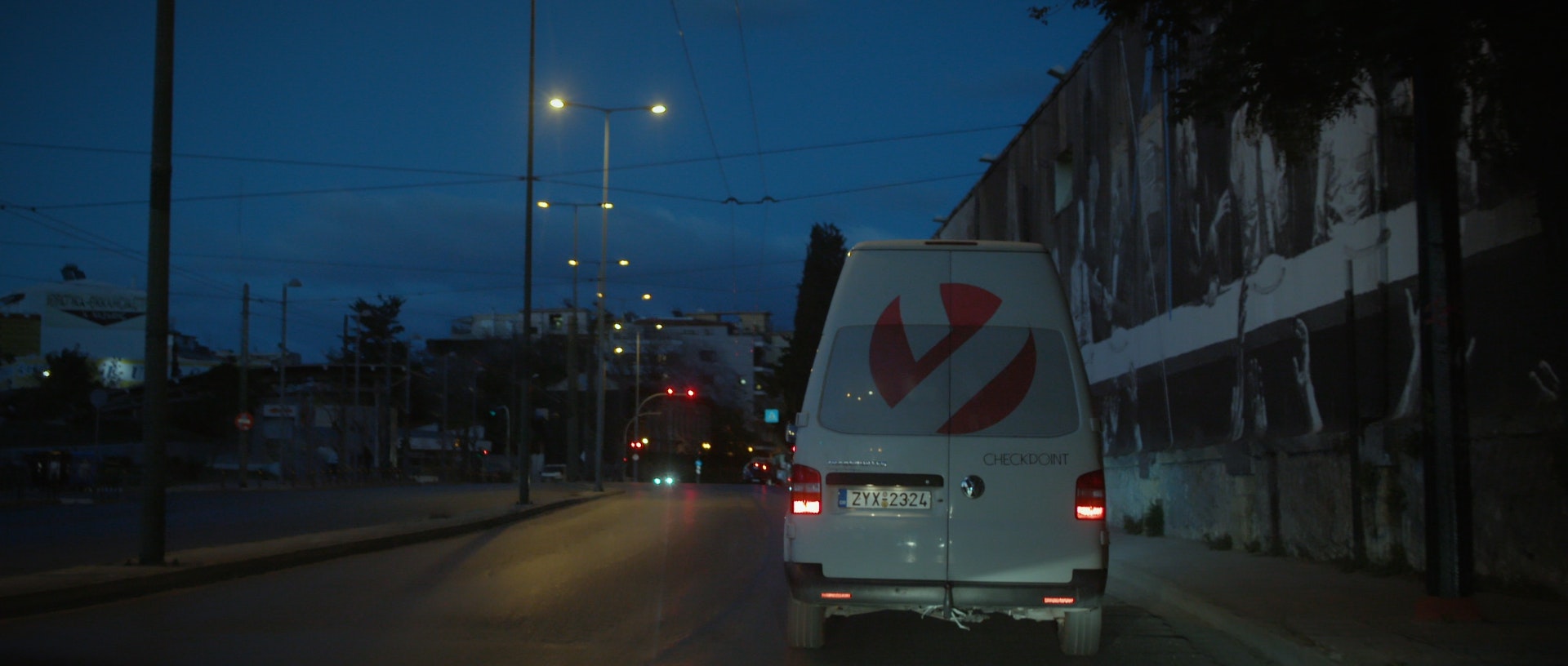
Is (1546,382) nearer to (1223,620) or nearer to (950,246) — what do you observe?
(1223,620)

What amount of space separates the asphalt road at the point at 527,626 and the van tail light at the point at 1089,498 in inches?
50.4

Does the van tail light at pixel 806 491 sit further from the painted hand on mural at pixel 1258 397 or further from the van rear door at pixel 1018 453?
the painted hand on mural at pixel 1258 397

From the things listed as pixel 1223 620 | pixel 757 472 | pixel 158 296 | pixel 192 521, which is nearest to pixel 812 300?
pixel 757 472

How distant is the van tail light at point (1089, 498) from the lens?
6.90 metres

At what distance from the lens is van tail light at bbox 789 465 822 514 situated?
6.98 meters

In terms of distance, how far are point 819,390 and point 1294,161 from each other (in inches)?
194

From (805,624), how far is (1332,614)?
360 centimetres

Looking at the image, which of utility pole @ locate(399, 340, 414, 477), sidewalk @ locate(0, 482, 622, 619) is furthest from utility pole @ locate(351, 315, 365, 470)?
sidewalk @ locate(0, 482, 622, 619)

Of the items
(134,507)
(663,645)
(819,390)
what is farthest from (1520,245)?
(134,507)

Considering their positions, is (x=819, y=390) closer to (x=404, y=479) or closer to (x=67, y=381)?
(x=404, y=479)

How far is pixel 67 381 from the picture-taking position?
6975 centimetres

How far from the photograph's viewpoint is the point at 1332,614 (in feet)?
27.8

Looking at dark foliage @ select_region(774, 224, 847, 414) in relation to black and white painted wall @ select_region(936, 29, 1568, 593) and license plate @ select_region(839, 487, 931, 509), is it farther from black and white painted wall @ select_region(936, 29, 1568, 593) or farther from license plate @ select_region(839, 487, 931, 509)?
license plate @ select_region(839, 487, 931, 509)

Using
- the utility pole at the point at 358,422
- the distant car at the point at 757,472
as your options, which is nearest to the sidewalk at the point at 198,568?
the utility pole at the point at 358,422
